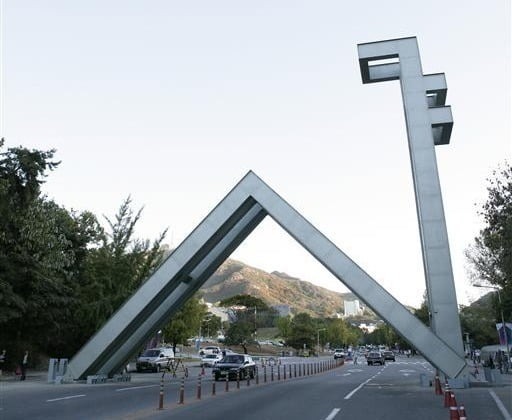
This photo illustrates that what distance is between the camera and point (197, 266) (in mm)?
27672

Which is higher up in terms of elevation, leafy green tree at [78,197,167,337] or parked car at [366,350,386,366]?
leafy green tree at [78,197,167,337]

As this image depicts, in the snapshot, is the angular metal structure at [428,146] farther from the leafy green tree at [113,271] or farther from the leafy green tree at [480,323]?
the leafy green tree at [480,323]

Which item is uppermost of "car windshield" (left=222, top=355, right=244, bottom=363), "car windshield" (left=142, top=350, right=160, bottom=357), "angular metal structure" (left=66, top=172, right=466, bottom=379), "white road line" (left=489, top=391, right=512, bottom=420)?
"angular metal structure" (left=66, top=172, right=466, bottom=379)

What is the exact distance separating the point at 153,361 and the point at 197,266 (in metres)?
14.9

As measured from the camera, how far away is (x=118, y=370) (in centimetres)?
2738

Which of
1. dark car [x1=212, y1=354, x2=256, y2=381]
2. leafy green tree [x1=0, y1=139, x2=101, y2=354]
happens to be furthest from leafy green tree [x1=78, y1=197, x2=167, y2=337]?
dark car [x1=212, y1=354, x2=256, y2=381]

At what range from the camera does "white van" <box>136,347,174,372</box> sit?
38.6m

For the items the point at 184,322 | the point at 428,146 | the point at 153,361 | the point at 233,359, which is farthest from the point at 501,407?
the point at 184,322

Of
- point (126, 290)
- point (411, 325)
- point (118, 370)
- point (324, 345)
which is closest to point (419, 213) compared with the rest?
point (411, 325)

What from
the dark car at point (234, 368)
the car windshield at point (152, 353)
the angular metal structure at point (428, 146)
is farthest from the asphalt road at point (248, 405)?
the car windshield at point (152, 353)

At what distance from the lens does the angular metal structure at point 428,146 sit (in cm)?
2169

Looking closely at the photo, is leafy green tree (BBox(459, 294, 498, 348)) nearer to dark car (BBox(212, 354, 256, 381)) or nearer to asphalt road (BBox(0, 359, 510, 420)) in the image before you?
dark car (BBox(212, 354, 256, 381))

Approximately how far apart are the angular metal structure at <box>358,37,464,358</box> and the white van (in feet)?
78.3

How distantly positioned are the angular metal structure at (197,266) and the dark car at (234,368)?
4189 mm
